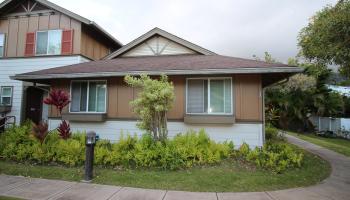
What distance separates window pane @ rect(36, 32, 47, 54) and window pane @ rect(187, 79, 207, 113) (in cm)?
912

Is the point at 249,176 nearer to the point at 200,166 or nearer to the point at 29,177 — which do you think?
the point at 200,166

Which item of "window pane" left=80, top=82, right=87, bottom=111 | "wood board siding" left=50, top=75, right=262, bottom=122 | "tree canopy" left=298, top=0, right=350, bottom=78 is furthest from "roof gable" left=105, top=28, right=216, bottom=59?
"tree canopy" left=298, top=0, right=350, bottom=78

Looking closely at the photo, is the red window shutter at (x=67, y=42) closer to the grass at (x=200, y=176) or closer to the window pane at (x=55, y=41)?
the window pane at (x=55, y=41)

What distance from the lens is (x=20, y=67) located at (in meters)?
13.7

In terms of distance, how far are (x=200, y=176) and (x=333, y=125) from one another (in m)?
20.2

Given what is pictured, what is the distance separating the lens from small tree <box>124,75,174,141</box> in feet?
25.1

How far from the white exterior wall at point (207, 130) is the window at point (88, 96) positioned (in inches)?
25.7

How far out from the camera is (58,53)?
1347 centimetres

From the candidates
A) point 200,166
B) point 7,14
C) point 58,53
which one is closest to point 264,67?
point 200,166

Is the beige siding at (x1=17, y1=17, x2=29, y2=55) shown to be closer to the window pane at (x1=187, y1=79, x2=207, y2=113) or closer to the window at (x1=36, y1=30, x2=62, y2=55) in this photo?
the window at (x1=36, y1=30, x2=62, y2=55)

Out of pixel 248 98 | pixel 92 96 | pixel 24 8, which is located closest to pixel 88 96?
pixel 92 96

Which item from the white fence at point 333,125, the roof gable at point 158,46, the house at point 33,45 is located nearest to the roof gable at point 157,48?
the roof gable at point 158,46

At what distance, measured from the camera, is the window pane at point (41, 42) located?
539 inches

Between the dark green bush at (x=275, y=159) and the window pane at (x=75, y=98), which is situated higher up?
the window pane at (x=75, y=98)
